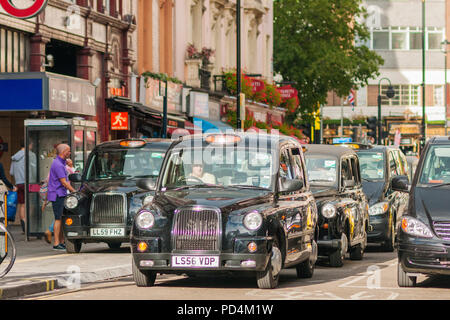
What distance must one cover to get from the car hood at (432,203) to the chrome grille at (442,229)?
1.9 inches

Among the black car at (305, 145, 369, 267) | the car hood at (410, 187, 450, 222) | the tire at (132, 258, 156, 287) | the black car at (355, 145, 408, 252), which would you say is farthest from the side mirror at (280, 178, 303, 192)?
the black car at (355, 145, 408, 252)

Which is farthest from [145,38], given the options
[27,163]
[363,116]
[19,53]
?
[363,116]

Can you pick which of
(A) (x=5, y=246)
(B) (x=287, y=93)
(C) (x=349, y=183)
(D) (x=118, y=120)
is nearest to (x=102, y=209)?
(C) (x=349, y=183)

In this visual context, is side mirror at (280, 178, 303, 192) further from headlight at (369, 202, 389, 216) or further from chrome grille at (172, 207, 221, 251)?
headlight at (369, 202, 389, 216)

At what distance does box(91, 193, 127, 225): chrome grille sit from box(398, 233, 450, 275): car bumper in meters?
6.78

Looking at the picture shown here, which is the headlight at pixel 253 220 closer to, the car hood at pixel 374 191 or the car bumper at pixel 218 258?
the car bumper at pixel 218 258

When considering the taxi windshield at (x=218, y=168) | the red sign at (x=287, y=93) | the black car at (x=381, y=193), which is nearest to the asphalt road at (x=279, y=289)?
the taxi windshield at (x=218, y=168)

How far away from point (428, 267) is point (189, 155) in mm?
3378

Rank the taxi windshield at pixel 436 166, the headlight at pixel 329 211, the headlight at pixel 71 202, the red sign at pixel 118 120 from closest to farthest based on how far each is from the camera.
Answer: the taxi windshield at pixel 436 166 < the headlight at pixel 329 211 < the headlight at pixel 71 202 < the red sign at pixel 118 120

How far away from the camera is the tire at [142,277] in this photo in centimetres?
1336

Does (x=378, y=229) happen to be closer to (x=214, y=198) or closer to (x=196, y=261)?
(x=214, y=198)

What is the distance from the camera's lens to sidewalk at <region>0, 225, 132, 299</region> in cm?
1317

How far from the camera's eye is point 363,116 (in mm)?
93188

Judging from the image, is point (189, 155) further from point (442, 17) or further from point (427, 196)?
point (442, 17)
